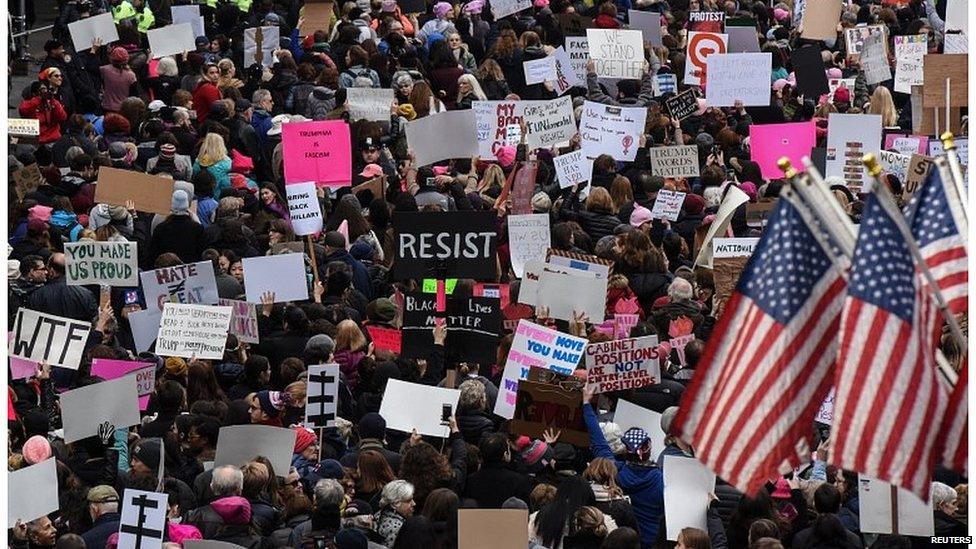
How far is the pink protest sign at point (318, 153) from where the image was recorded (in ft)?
63.8

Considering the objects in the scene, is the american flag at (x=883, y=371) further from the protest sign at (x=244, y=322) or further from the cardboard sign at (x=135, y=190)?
the cardboard sign at (x=135, y=190)

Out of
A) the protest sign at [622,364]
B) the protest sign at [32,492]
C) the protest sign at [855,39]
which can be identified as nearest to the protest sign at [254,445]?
→ the protest sign at [32,492]

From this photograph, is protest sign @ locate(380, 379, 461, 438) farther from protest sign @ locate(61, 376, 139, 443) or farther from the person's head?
the person's head

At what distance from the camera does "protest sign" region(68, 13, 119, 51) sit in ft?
81.9

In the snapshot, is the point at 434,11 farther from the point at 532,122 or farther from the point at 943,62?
the point at 943,62

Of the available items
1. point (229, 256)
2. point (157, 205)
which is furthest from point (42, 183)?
point (229, 256)

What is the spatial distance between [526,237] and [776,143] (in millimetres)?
3791

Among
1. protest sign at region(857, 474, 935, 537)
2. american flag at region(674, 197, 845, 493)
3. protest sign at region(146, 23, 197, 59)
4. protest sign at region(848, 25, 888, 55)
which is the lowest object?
protest sign at region(848, 25, 888, 55)

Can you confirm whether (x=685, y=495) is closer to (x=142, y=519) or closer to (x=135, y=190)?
(x=142, y=519)

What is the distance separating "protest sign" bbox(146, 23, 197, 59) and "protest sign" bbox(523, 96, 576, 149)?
5.19 meters

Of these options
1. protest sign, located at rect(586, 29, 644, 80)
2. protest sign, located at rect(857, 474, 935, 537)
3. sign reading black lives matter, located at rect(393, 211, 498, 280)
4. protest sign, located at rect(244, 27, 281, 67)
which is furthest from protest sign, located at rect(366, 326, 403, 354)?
protest sign, located at rect(244, 27, 281, 67)

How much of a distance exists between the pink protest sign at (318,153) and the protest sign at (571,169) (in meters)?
1.91

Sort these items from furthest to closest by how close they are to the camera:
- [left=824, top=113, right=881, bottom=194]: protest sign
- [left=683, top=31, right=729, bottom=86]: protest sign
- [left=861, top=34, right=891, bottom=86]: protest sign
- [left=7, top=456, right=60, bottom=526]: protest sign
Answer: [left=683, top=31, right=729, bottom=86]: protest sign, [left=861, top=34, right=891, bottom=86]: protest sign, [left=824, top=113, right=881, bottom=194]: protest sign, [left=7, top=456, right=60, bottom=526]: protest sign

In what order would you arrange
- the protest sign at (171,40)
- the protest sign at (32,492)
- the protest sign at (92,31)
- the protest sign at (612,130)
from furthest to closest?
the protest sign at (92,31) → the protest sign at (171,40) → the protest sign at (612,130) → the protest sign at (32,492)
